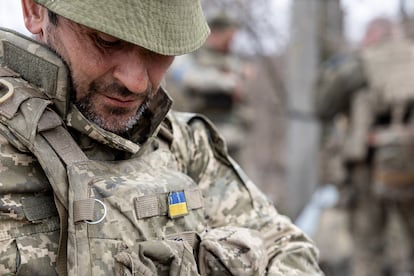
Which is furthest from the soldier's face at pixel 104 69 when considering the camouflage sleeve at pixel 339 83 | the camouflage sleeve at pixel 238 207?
the camouflage sleeve at pixel 339 83

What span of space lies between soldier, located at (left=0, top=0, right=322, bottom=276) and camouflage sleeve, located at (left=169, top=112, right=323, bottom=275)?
9cm

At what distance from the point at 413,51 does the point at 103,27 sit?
236 inches

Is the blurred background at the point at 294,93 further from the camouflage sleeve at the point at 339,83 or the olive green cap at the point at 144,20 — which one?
the olive green cap at the point at 144,20

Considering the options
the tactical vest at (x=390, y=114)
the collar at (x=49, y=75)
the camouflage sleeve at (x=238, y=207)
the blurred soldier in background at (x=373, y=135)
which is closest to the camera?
the collar at (x=49, y=75)

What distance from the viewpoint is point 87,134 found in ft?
8.12

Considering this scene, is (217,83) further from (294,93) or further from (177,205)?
(177,205)

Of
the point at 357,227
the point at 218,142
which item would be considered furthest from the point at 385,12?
the point at 218,142

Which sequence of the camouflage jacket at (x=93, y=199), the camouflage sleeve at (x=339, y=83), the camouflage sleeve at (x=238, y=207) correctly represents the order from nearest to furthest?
1. the camouflage jacket at (x=93, y=199)
2. the camouflage sleeve at (x=238, y=207)
3. the camouflage sleeve at (x=339, y=83)

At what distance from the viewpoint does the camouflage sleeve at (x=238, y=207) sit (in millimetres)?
2777

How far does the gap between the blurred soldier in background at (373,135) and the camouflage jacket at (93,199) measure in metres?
5.03

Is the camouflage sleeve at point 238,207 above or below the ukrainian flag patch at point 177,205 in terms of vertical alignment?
below

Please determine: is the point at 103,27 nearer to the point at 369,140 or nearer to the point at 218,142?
the point at 218,142

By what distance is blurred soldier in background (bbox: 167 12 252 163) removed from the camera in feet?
A: 26.9

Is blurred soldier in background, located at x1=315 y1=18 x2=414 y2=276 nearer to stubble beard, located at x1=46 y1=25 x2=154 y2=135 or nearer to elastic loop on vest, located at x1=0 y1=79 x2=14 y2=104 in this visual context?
stubble beard, located at x1=46 y1=25 x2=154 y2=135
